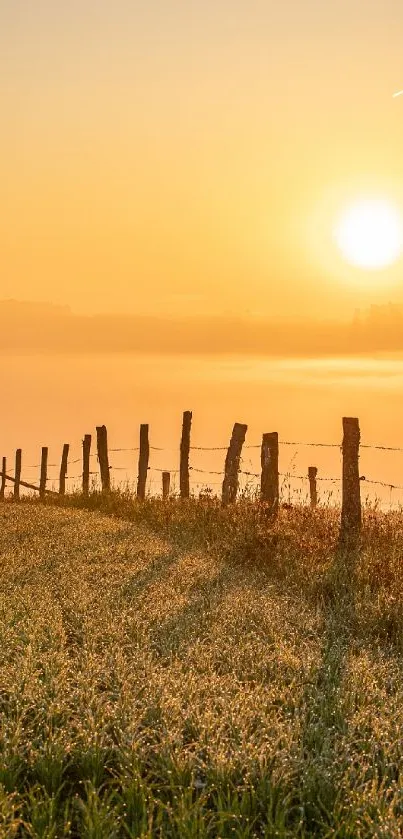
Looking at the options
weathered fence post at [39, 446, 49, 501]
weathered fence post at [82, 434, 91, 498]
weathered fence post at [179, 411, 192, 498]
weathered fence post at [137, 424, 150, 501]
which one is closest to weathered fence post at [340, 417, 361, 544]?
weathered fence post at [179, 411, 192, 498]

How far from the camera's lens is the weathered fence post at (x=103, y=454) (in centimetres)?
2912

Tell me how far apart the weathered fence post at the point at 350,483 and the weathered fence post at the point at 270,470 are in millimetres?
2268

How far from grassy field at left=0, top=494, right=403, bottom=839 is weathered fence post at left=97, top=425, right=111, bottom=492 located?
53.0 ft

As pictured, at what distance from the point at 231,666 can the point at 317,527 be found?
804 cm

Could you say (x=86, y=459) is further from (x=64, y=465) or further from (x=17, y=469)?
(x=17, y=469)

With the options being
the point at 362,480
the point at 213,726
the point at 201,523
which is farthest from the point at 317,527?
the point at 213,726

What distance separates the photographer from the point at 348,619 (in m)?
10.3

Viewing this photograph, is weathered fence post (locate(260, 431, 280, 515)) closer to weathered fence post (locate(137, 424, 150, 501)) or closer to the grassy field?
the grassy field

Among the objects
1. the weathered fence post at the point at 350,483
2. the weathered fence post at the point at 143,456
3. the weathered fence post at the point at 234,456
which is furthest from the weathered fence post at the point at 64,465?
the weathered fence post at the point at 350,483

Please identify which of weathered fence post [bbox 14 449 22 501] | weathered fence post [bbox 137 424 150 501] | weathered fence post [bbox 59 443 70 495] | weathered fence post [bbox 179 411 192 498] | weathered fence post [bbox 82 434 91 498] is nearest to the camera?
weathered fence post [bbox 179 411 192 498]

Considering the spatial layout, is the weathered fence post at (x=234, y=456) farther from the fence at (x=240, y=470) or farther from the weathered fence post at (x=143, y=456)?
the weathered fence post at (x=143, y=456)

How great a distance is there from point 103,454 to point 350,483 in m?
15.5

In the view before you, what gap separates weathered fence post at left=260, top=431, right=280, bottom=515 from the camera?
17.6 metres

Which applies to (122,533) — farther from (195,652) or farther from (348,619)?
(195,652)
